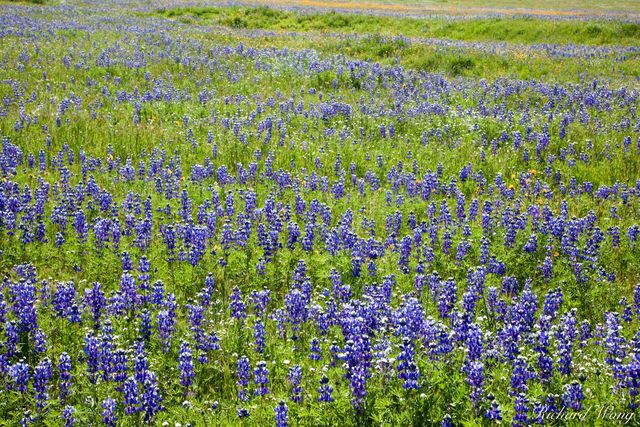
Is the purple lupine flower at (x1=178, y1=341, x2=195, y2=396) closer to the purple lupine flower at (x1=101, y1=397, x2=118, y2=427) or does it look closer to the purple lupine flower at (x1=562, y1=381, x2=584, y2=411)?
the purple lupine flower at (x1=101, y1=397, x2=118, y2=427)

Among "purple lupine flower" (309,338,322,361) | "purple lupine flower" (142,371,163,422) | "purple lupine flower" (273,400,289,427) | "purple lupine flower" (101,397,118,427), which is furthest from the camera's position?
"purple lupine flower" (309,338,322,361)

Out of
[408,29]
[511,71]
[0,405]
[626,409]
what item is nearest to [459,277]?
[626,409]

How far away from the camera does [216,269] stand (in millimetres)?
6504

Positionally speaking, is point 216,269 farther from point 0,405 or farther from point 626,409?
point 626,409

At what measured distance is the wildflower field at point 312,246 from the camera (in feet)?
13.8

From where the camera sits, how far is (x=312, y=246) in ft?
22.9

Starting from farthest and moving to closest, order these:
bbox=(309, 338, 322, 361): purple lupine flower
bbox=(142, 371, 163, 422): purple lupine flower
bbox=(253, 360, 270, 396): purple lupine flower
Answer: bbox=(309, 338, 322, 361): purple lupine flower → bbox=(253, 360, 270, 396): purple lupine flower → bbox=(142, 371, 163, 422): purple lupine flower

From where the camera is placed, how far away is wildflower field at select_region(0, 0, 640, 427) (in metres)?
4.20

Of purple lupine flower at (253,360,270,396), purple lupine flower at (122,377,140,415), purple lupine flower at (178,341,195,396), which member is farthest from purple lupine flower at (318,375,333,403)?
purple lupine flower at (122,377,140,415)

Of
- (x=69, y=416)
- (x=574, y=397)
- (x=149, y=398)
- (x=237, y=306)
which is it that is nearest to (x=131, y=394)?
(x=149, y=398)

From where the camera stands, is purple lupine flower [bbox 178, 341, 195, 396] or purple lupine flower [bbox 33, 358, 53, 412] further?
purple lupine flower [bbox 178, 341, 195, 396]

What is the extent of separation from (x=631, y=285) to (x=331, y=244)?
11.2ft

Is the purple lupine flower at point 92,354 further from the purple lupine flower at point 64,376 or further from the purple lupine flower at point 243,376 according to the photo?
the purple lupine flower at point 243,376

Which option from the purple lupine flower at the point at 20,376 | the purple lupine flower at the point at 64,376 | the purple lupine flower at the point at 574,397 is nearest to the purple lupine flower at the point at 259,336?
the purple lupine flower at the point at 64,376
